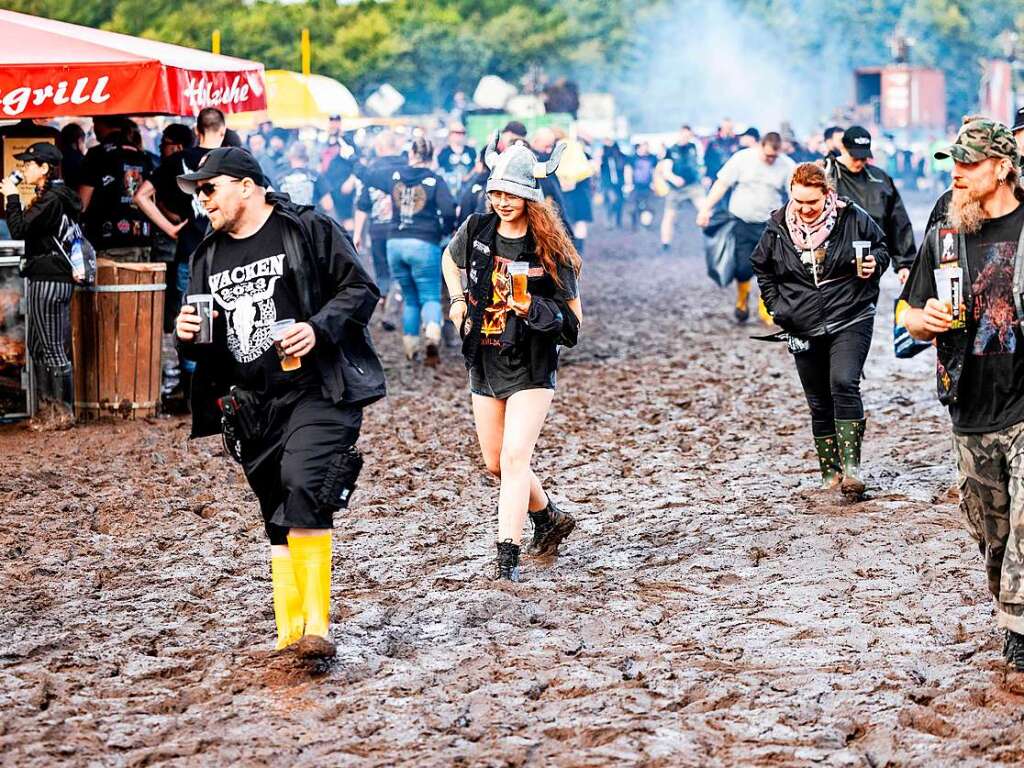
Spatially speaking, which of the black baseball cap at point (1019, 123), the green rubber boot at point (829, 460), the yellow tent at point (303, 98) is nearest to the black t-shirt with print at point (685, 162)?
the yellow tent at point (303, 98)

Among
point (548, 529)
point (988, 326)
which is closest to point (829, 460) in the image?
point (548, 529)

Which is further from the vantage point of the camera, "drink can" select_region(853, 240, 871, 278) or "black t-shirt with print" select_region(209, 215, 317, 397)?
"drink can" select_region(853, 240, 871, 278)

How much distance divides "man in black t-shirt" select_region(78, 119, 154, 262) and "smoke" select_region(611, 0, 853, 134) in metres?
61.4

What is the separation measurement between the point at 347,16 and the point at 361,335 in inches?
2186

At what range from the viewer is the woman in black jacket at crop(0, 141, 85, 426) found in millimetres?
10172

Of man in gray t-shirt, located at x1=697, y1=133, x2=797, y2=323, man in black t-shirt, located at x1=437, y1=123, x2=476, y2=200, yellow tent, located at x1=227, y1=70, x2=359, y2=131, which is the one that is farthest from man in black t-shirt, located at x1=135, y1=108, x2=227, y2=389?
yellow tent, located at x1=227, y1=70, x2=359, y2=131

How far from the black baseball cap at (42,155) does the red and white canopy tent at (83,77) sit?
208mm

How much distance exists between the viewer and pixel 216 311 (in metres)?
5.66

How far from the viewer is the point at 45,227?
403 inches

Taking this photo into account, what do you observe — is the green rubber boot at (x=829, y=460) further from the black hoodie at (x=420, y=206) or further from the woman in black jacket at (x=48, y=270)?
the black hoodie at (x=420, y=206)

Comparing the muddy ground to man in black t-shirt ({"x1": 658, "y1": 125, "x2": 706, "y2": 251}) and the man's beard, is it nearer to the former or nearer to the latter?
the man's beard

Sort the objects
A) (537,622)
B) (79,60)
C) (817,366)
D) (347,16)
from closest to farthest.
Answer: (537,622) → (817,366) → (79,60) → (347,16)

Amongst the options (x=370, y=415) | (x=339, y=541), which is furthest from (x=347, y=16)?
(x=339, y=541)

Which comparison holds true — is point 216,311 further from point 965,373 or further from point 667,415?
point 667,415
